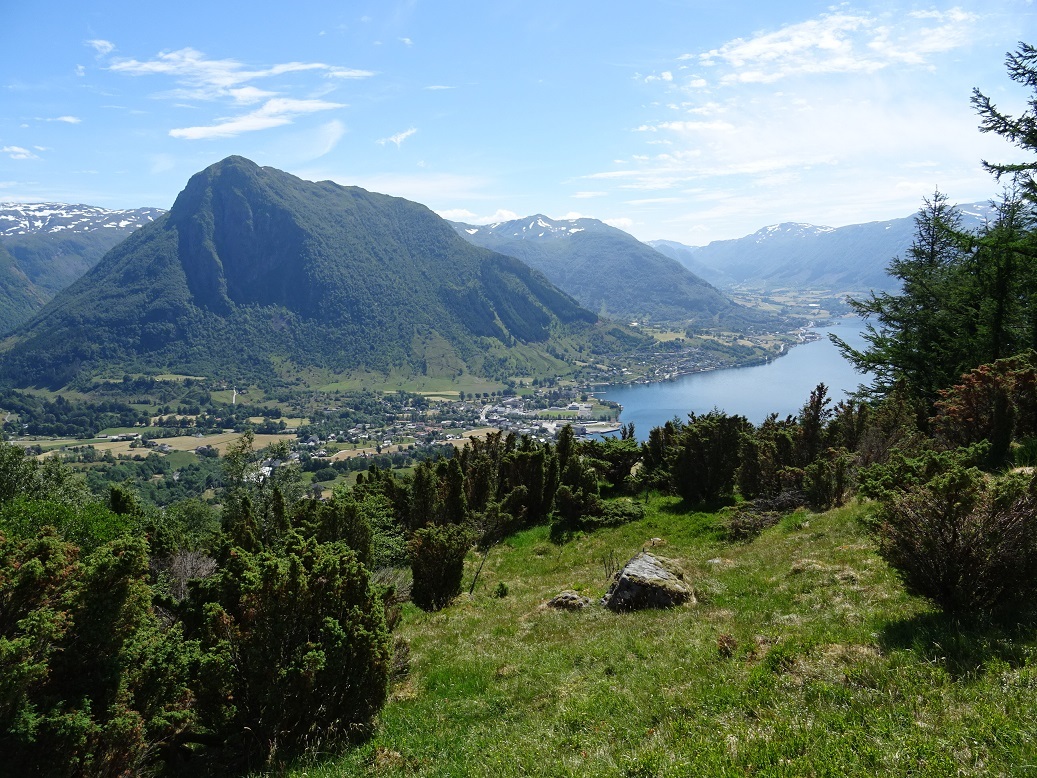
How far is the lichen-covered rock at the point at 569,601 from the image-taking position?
1382 cm

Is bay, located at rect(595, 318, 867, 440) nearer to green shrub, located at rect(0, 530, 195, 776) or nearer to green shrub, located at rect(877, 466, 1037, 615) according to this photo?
green shrub, located at rect(877, 466, 1037, 615)

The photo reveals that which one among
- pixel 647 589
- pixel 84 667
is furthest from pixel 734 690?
pixel 84 667

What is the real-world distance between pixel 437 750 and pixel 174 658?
4.15 meters

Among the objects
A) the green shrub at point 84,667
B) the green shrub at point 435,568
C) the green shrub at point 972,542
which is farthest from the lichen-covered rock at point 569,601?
the green shrub at point 84,667

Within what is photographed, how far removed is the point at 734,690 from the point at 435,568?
11.4 meters

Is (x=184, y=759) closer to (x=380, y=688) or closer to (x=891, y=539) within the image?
(x=380, y=688)

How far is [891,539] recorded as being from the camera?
26.1 feet

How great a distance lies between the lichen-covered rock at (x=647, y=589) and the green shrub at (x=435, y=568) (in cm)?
524

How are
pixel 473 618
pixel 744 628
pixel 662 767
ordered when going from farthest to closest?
1. pixel 473 618
2. pixel 744 628
3. pixel 662 767

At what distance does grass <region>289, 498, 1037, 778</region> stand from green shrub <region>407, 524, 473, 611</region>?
3230mm

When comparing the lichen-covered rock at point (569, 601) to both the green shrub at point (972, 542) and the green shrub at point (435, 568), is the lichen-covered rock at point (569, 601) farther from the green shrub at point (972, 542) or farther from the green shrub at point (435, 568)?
the green shrub at point (972, 542)

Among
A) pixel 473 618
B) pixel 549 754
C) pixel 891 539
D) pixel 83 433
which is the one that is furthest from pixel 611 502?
pixel 83 433

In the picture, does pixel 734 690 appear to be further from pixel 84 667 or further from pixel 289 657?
pixel 84 667

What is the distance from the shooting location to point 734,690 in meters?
6.92
